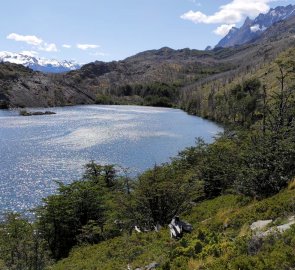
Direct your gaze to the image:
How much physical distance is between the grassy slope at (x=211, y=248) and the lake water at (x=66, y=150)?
34378 millimetres

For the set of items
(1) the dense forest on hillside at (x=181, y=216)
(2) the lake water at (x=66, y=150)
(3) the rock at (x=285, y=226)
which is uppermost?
(3) the rock at (x=285, y=226)

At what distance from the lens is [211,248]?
1725 centimetres

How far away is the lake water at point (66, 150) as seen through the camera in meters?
70.6

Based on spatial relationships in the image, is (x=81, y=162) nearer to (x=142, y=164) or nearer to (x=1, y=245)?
(x=142, y=164)

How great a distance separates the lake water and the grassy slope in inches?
1353

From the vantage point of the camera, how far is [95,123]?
169 metres

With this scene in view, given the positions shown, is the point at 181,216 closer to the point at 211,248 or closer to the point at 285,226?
the point at 285,226

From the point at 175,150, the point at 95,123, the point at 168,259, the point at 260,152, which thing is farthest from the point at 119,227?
the point at 95,123

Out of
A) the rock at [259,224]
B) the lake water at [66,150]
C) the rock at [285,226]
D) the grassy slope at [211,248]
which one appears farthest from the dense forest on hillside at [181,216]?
the lake water at [66,150]

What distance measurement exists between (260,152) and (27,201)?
4162 cm

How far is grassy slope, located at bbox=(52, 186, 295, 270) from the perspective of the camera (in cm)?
1440

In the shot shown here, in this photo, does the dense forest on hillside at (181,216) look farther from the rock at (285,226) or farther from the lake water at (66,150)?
the lake water at (66,150)

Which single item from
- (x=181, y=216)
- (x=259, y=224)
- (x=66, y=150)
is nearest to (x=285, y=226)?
(x=259, y=224)

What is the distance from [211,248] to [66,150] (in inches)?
3595
